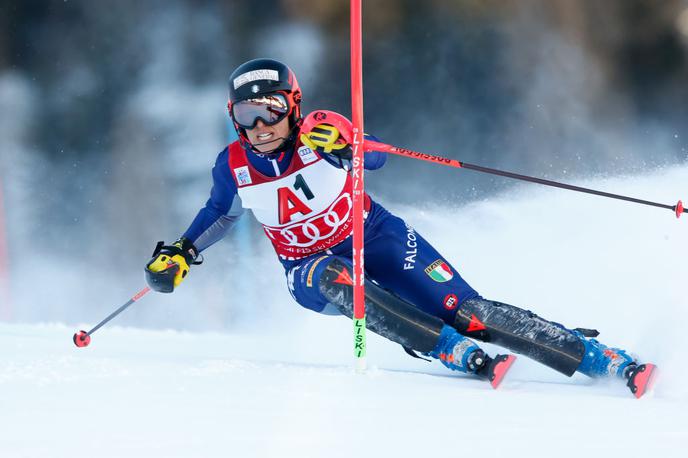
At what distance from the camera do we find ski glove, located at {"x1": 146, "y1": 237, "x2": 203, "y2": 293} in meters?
2.56

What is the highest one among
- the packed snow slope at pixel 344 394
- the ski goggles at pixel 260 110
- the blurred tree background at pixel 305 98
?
the blurred tree background at pixel 305 98

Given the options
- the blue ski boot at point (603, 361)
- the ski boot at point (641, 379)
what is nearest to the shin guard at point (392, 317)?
the blue ski boot at point (603, 361)

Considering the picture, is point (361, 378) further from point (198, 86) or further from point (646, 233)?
point (198, 86)

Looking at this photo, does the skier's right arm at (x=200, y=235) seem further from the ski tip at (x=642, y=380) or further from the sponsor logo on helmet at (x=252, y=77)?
the ski tip at (x=642, y=380)

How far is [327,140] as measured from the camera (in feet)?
7.12

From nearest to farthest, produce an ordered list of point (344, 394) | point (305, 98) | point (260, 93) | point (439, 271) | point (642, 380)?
point (344, 394)
point (642, 380)
point (260, 93)
point (439, 271)
point (305, 98)

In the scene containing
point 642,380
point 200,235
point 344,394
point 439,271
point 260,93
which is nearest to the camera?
point 344,394

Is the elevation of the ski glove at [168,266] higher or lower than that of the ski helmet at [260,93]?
lower

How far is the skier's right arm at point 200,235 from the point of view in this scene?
8.41ft

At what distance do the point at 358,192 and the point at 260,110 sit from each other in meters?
0.46

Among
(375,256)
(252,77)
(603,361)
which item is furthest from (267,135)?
(603,361)

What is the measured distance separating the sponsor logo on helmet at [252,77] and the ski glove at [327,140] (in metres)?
0.28

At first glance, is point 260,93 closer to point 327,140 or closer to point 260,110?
point 260,110

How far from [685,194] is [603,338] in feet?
4.43
